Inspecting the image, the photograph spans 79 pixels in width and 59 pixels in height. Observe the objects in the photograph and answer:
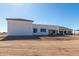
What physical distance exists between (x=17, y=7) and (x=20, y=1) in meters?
0.52

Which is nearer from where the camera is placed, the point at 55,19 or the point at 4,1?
the point at 4,1

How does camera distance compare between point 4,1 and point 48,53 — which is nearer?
point 4,1

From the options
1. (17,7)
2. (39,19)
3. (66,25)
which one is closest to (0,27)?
(17,7)

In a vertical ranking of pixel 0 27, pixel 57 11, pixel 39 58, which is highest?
pixel 57 11

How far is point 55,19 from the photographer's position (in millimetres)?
4562

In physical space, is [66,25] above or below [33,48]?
above

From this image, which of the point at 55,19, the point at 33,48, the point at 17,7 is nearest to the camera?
the point at 17,7

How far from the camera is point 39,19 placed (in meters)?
4.59

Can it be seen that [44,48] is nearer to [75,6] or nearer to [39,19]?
[39,19]

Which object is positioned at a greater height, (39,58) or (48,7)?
(48,7)

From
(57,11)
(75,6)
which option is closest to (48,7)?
(57,11)

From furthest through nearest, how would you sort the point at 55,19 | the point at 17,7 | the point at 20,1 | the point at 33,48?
1. the point at 33,48
2. the point at 55,19
3. the point at 17,7
4. the point at 20,1

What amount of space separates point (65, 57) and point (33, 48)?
1252 millimetres

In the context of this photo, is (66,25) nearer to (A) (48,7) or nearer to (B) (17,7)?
(A) (48,7)
